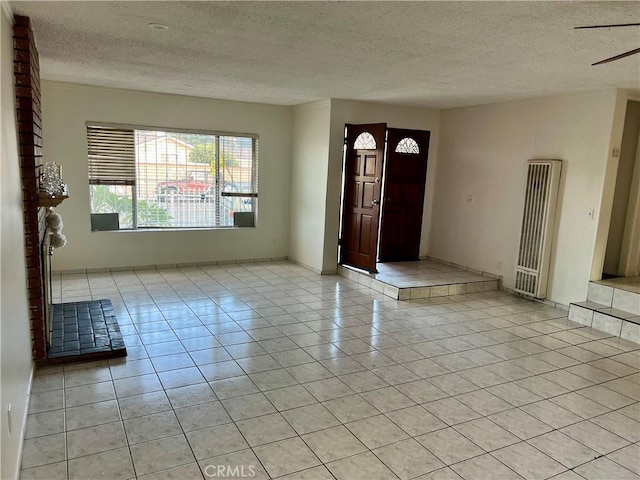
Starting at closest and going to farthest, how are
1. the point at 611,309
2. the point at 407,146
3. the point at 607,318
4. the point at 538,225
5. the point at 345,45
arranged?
1. the point at 345,45
2. the point at 607,318
3. the point at 611,309
4. the point at 538,225
5. the point at 407,146

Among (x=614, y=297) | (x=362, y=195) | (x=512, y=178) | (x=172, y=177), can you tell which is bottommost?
(x=614, y=297)

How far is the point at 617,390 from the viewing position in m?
3.29

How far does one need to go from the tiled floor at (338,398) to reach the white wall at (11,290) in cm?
22

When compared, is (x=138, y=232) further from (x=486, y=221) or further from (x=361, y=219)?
(x=486, y=221)

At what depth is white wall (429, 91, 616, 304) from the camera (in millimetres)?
4816

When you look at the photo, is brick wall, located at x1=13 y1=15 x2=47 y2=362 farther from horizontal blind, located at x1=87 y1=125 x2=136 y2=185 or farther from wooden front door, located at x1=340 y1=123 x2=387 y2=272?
wooden front door, located at x1=340 y1=123 x2=387 y2=272

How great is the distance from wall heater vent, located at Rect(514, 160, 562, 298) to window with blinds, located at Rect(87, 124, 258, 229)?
3.78m

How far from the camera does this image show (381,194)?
20.2 ft

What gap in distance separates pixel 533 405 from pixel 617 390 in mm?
795

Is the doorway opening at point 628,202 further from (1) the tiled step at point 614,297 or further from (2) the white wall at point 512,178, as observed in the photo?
(2) the white wall at point 512,178

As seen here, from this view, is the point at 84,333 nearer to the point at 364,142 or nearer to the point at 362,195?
the point at 362,195

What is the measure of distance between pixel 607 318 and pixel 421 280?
2.02 meters

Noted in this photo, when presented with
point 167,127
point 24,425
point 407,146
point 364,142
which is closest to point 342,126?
point 364,142

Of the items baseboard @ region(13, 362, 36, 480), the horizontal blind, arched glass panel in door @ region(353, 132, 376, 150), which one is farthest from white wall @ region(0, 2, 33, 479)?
arched glass panel in door @ region(353, 132, 376, 150)
